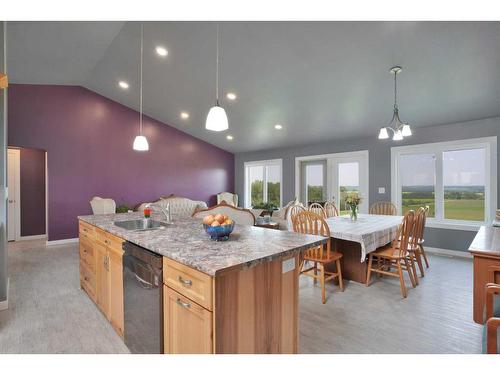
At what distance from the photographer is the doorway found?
5.84 m

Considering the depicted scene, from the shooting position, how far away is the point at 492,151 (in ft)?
13.7

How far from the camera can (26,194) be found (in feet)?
20.1

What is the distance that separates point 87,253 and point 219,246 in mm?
1953

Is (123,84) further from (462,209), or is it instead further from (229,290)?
(462,209)

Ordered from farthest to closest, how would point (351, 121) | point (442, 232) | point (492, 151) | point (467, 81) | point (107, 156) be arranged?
point (107, 156) → point (351, 121) → point (442, 232) → point (492, 151) → point (467, 81)

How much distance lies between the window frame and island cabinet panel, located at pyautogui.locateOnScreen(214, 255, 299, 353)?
4.16m

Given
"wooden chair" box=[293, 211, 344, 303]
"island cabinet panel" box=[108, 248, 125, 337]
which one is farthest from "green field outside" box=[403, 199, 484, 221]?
"island cabinet panel" box=[108, 248, 125, 337]

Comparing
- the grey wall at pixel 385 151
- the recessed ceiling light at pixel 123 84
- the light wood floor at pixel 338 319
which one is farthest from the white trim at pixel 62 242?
the grey wall at pixel 385 151

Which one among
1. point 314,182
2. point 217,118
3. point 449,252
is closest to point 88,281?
point 217,118

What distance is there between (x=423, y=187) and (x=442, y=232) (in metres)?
0.86

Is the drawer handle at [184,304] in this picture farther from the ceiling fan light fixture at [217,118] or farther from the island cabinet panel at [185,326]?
the ceiling fan light fixture at [217,118]

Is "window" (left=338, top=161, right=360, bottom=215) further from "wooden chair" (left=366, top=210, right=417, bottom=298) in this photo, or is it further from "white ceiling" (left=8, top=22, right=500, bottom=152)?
"wooden chair" (left=366, top=210, right=417, bottom=298)
